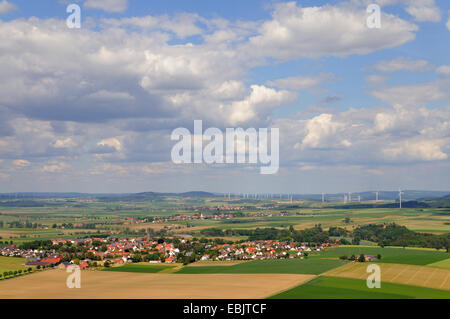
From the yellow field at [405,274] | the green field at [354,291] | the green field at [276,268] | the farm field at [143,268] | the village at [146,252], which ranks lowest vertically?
the village at [146,252]

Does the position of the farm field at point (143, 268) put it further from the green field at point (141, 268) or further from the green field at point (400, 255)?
the green field at point (400, 255)

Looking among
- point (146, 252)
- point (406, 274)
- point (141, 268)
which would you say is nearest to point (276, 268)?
point (406, 274)

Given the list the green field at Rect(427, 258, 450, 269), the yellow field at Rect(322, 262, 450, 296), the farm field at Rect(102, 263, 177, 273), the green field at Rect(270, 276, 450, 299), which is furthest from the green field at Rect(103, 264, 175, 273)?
the green field at Rect(427, 258, 450, 269)

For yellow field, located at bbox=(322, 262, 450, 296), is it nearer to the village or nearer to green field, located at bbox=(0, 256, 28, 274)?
the village

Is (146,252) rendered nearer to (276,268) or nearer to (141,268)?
(141,268)

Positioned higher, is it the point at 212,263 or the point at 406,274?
the point at 406,274

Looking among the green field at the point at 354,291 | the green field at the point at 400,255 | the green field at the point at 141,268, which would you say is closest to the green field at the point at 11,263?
the green field at the point at 141,268
